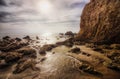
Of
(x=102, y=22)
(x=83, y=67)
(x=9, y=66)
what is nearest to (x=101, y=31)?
(x=102, y=22)

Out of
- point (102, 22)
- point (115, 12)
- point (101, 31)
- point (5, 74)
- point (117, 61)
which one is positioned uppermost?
point (115, 12)

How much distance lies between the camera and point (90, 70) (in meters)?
10.6

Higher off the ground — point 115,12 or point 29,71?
point 115,12

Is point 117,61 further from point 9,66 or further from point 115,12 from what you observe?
point 9,66

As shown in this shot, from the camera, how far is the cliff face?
20.0 metres

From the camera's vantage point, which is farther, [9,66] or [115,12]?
[115,12]

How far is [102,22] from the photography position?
22.6 metres

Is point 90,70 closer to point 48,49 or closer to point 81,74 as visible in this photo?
point 81,74

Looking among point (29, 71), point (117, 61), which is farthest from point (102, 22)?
point (29, 71)

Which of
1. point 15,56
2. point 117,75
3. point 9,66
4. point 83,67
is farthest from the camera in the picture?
point 15,56

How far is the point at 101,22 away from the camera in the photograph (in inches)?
901

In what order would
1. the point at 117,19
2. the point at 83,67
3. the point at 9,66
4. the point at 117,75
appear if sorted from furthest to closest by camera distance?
the point at 117,19, the point at 9,66, the point at 83,67, the point at 117,75

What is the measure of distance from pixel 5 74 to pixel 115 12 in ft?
66.8

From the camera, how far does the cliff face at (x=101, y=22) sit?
2000 cm
